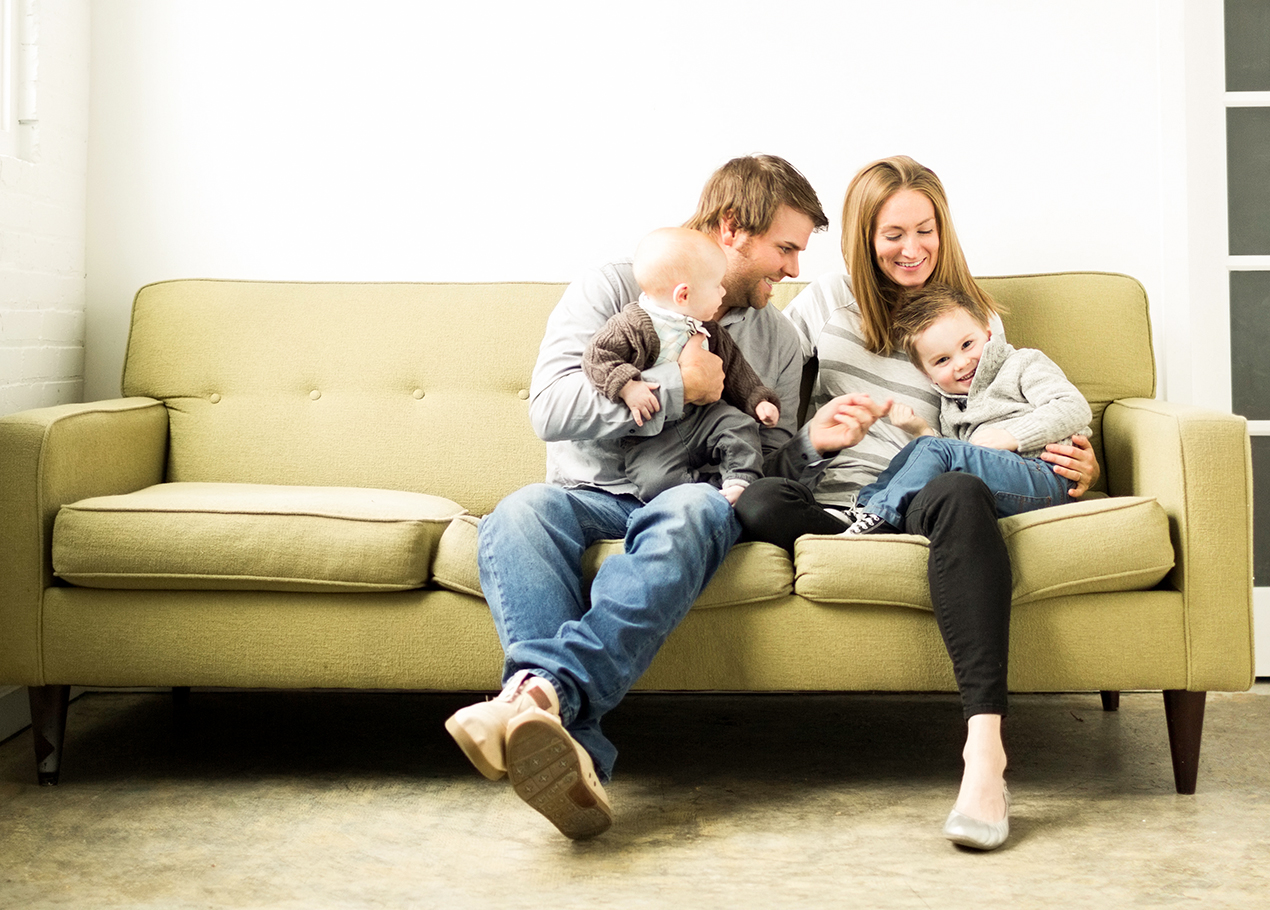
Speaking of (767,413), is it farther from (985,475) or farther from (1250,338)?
(1250,338)

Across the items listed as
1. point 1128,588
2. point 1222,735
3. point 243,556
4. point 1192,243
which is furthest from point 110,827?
point 1192,243

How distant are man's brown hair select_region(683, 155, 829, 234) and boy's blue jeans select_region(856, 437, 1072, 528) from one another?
48cm

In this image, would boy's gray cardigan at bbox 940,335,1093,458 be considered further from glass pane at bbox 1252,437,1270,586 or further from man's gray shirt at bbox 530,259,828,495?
glass pane at bbox 1252,437,1270,586

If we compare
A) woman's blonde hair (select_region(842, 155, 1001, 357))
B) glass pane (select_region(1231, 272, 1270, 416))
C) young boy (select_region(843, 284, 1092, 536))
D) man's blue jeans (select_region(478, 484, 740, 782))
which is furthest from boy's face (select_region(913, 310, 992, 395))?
glass pane (select_region(1231, 272, 1270, 416))

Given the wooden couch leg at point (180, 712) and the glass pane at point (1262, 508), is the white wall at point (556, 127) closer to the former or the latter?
the glass pane at point (1262, 508)

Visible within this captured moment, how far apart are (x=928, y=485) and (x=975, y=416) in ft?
1.09

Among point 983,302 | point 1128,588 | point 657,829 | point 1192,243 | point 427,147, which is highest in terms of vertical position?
point 427,147

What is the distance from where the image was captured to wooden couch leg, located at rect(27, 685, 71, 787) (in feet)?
6.04

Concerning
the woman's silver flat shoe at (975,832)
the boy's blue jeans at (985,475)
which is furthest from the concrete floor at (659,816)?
the boy's blue jeans at (985,475)

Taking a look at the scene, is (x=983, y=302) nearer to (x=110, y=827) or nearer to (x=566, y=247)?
(x=566, y=247)

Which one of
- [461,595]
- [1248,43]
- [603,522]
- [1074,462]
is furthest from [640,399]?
[1248,43]

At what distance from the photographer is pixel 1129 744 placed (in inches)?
82.4

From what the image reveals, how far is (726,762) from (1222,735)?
96 centimetres

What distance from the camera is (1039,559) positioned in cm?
170
